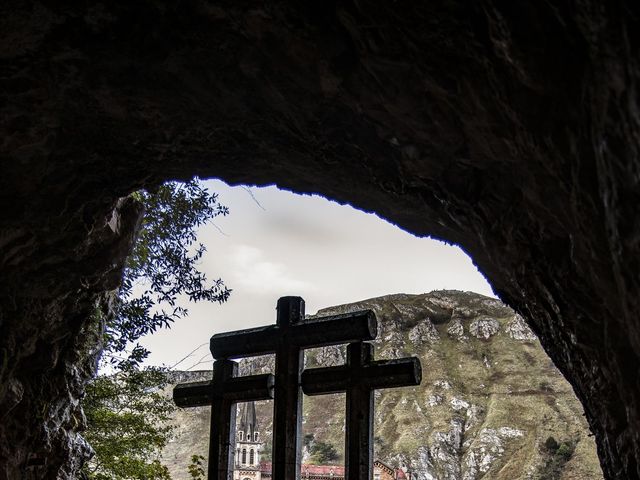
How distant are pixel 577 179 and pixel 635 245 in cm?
45

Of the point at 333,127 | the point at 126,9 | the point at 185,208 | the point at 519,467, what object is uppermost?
the point at 185,208

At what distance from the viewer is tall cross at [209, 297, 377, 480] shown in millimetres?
5586

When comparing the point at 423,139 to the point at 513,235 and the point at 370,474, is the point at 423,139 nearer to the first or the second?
the point at 513,235

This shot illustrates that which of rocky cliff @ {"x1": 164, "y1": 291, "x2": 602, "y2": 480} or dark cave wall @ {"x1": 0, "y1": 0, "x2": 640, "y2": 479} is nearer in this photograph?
dark cave wall @ {"x1": 0, "y1": 0, "x2": 640, "y2": 479}

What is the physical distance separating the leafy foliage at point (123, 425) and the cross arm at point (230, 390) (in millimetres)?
2412

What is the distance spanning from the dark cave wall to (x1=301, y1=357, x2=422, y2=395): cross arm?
3.55 ft

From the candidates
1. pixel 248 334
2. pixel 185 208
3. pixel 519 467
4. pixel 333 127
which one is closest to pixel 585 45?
pixel 333 127

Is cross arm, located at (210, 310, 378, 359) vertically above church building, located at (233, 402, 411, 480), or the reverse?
cross arm, located at (210, 310, 378, 359)

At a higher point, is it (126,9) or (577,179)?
(126,9)

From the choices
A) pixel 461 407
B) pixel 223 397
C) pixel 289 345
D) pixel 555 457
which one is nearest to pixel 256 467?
pixel 555 457

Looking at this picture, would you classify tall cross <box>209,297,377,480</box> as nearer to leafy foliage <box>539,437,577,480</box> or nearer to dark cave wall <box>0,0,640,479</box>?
dark cave wall <box>0,0,640,479</box>

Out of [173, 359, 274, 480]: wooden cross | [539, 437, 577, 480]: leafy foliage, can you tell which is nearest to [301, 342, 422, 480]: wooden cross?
[173, 359, 274, 480]: wooden cross

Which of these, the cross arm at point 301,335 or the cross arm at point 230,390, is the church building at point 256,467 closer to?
the cross arm at point 230,390

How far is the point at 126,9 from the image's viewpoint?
356cm
